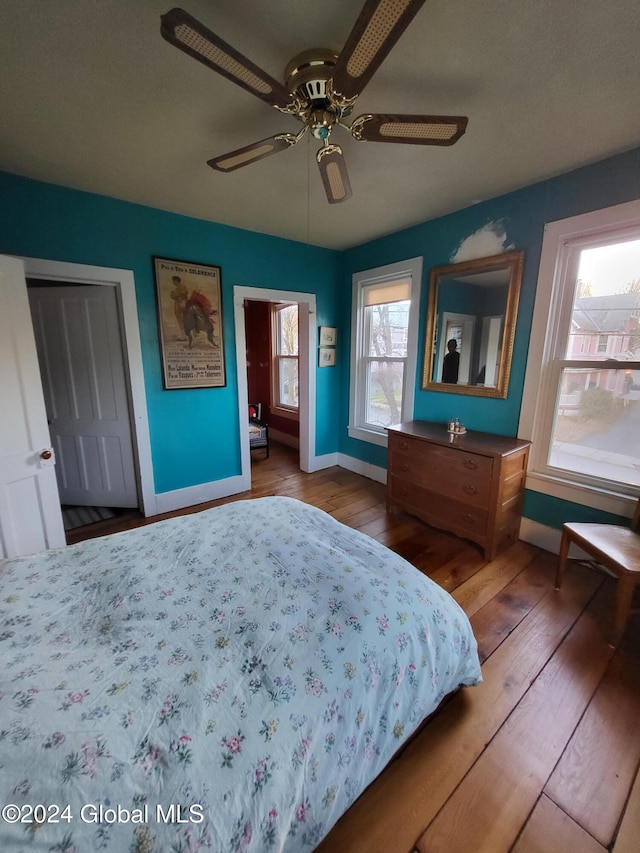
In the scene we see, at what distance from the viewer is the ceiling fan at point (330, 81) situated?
32.6 inches

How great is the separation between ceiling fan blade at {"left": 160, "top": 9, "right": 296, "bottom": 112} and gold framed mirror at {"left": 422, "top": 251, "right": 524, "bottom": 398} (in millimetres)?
1893

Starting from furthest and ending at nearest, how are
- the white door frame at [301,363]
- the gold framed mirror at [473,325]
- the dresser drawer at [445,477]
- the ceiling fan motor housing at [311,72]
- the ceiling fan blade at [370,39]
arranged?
the white door frame at [301,363]
the gold framed mirror at [473,325]
the dresser drawer at [445,477]
the ceiling fan motor housing at [311,72]
the ceiling fan blade at [370,39]

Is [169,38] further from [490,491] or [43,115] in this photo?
[490,491]

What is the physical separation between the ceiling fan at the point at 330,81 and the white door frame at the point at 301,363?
1.59 m

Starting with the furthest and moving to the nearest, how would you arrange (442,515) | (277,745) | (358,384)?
(358,384) < (442,515) < (277,745)

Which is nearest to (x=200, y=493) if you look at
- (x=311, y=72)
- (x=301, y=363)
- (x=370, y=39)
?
(x=301, y=363)

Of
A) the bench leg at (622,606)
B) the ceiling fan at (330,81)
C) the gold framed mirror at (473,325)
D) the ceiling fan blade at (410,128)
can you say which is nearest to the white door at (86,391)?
the ceiling fan at (330,81)

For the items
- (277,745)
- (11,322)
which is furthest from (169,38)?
(277,745)

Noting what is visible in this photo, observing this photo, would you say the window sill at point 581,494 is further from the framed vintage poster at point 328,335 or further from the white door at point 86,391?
the white door at point 86,391

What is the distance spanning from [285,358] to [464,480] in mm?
3380

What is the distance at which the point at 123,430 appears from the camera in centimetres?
282

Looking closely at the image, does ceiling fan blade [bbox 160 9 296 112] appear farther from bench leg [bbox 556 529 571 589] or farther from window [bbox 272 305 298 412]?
window [bbox 272 305 298 412]

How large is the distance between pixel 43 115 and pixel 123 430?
6.60ft

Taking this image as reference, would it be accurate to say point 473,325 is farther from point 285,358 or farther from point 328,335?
point 285,358
